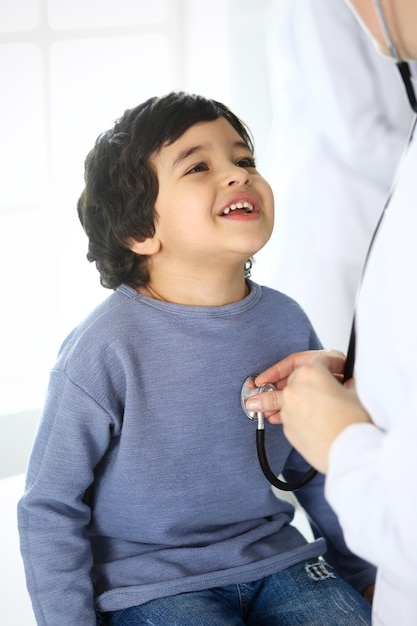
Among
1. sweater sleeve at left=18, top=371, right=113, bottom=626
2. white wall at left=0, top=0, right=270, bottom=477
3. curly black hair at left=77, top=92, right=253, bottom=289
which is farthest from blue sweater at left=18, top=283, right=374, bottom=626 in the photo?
white wall at left=0, top=0, right=270, bottom=477

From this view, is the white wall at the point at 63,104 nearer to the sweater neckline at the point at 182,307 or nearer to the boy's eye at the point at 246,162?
the boy's eye at the point at 246,162

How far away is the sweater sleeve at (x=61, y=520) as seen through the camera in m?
1.24

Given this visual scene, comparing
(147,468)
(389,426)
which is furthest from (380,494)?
(147,468)

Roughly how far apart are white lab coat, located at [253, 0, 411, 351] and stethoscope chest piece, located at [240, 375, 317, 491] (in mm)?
485

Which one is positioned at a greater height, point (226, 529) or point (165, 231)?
point (165, 231)

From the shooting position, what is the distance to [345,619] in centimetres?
128

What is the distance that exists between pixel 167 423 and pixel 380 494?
1.85 feet

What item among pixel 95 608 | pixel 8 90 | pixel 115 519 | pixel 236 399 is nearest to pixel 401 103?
pixel 236 399

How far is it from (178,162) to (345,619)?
2.45 ft

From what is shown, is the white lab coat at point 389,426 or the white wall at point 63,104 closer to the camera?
the white lab coat at point 389,426

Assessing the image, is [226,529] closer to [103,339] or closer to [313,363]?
[103,339]

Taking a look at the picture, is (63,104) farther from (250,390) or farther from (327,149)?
(250,390)

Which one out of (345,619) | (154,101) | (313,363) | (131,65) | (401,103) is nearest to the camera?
(313,363)

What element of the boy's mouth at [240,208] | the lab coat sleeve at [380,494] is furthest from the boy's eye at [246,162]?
the lab coat sleeve at [380,494]
